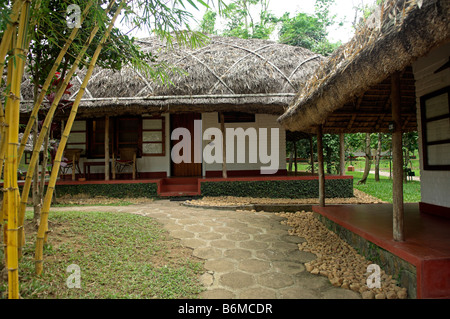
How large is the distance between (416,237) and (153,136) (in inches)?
293

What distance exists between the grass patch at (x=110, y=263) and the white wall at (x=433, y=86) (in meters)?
3.47

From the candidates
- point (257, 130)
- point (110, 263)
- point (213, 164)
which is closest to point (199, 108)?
point (213, 164)

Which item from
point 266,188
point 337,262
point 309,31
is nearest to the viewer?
point 337,262

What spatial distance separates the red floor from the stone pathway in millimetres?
537

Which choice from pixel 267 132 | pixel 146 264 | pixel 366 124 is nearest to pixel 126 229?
pixel 146 264

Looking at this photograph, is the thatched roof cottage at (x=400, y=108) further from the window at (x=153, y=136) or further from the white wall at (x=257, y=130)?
the window at (x=153, y=136)

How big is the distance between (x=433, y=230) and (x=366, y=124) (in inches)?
107

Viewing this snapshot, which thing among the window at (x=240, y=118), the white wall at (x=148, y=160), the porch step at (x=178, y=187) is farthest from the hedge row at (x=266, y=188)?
the window at (x=240, y=118)

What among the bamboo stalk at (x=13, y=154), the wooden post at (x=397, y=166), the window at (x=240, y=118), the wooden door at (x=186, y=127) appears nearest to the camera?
the bamboo stalk at (x=13, y=154)

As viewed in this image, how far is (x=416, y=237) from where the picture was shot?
2.44 m

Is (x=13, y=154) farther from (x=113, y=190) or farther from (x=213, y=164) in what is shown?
(x=213, y=164)

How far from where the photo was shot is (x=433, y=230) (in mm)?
2684

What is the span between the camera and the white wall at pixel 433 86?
315 cm
